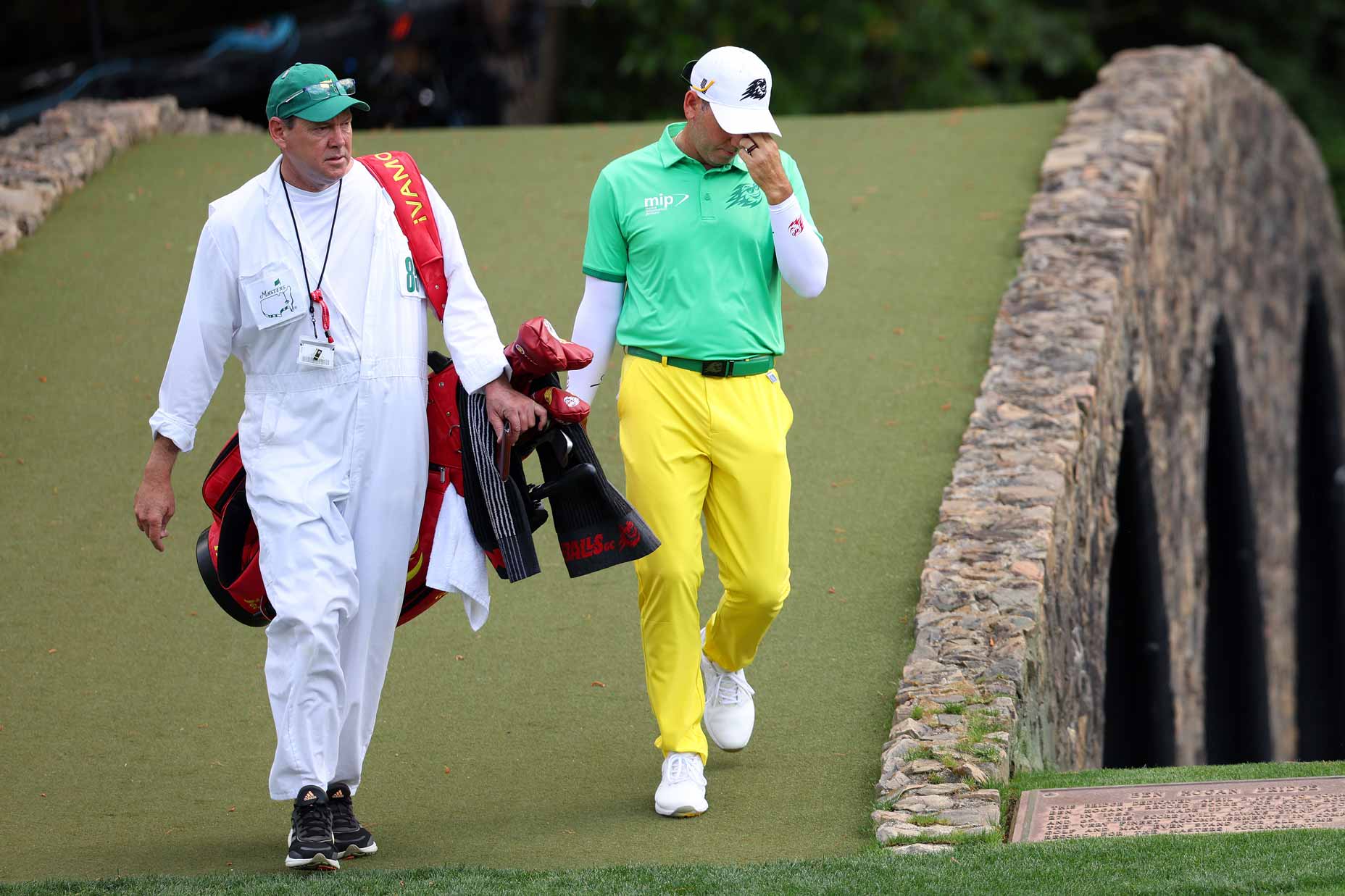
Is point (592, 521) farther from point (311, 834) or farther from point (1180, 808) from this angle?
point (1180, 808)

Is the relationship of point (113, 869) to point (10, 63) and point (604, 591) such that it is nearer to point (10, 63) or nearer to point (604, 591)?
point (604, 591)

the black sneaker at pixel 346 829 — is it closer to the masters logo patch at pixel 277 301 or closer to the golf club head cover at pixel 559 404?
the golf club head cover at pixel 559 404

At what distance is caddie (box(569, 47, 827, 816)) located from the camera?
470 cm

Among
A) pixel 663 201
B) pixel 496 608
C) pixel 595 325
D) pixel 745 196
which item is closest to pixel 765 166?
pixel 745 196

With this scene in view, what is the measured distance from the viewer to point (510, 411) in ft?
14.6

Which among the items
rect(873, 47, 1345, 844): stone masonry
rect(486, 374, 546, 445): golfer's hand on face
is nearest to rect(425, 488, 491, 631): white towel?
rect(486, 374, 546, 445): golfer's hand on face

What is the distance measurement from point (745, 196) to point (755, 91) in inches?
11.8

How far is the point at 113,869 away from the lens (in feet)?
14.9

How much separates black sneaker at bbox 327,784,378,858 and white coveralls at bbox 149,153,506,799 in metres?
0.19

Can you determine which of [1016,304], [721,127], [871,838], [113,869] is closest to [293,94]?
[721,127]

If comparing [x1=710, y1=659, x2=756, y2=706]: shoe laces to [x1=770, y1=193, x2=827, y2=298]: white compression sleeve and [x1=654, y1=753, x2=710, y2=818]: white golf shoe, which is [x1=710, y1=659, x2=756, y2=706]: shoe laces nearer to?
[x1=654, y1=753, x2=710, y2=818]: white golf shoe

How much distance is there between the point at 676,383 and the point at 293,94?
1290 millimetres

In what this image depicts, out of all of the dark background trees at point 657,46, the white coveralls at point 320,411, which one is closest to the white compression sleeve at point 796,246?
the white coveralls at point 320,411

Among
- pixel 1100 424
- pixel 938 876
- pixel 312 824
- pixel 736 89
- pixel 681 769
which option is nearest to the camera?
pixel 938 876
